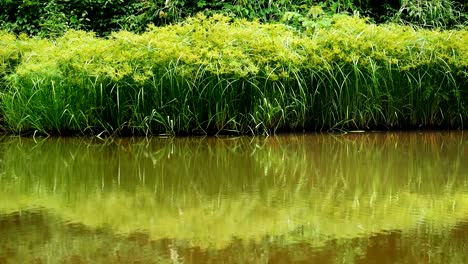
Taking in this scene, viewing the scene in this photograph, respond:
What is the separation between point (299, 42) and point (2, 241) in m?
3.32

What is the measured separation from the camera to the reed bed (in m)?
4.54

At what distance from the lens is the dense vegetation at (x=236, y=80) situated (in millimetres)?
4543

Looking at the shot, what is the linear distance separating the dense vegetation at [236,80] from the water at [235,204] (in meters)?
0.68

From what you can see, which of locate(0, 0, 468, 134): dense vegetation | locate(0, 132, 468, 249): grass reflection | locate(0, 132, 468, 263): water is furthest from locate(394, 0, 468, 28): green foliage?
locate(0, 132, 468, 263): water

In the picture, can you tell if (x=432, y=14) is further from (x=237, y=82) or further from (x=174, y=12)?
(x=237, y=82)

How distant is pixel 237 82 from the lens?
456cm

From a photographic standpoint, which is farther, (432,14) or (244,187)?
(432,14)

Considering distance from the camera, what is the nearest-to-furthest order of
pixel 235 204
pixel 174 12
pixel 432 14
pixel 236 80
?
pixel 235 204
pixel 236 80
pixel 432 14
pixel 174 12

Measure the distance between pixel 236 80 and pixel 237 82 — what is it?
45 millimetres

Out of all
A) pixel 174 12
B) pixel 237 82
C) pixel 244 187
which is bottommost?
pixel 244 187

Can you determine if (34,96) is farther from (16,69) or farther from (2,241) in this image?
(2,241)

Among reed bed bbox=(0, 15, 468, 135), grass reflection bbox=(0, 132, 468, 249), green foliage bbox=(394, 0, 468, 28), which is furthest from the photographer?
green foliage bbox=(394, 0, 468, 28)

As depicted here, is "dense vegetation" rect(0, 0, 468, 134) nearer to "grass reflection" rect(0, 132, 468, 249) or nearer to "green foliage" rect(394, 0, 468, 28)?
"grass reflection" rect(0, 132, 468, 249)

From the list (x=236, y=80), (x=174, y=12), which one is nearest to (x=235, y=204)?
(x=236, y=80)
